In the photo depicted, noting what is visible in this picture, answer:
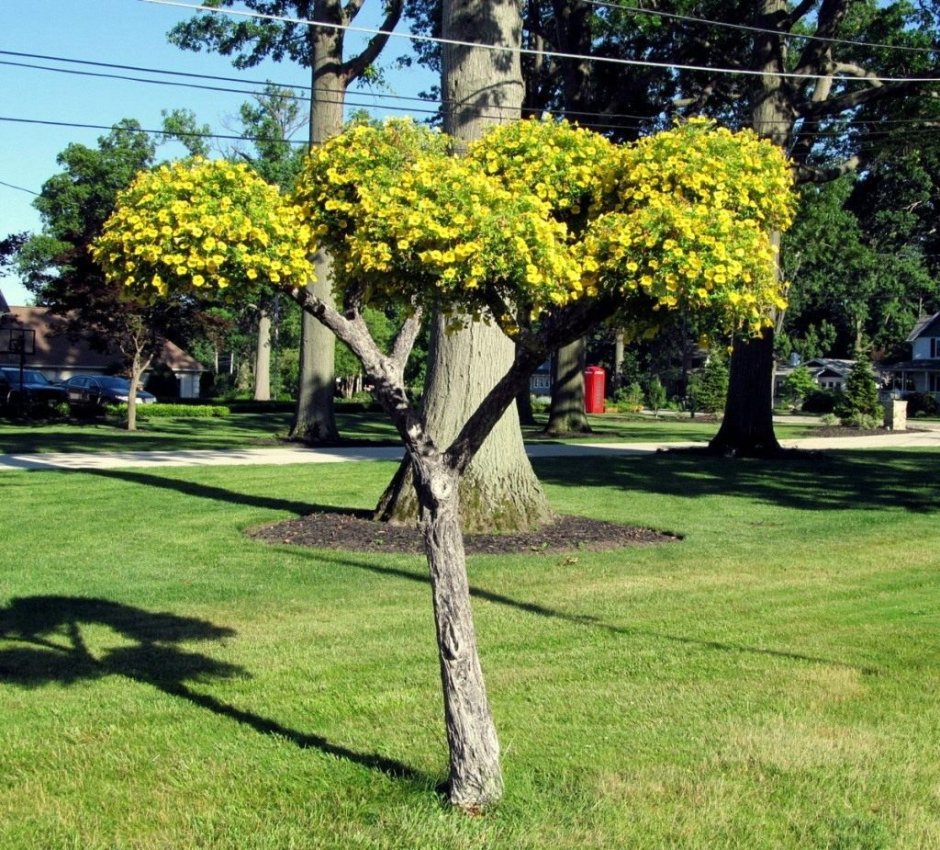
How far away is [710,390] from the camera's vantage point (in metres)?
45.7

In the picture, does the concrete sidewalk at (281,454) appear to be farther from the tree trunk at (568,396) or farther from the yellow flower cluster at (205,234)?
the yellow flower cluster at (205,234)

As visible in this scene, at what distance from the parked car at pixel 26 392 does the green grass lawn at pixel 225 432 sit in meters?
1.30

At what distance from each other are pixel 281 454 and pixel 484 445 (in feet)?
34.8

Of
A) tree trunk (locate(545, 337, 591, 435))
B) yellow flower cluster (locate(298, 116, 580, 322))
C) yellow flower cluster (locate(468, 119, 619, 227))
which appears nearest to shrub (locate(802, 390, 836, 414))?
tree trunk (locate(545, 337, 591, 435))

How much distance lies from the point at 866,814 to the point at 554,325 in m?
2.32

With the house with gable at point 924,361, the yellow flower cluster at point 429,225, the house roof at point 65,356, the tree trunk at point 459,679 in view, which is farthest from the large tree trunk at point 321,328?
the house with gable at point 924,361

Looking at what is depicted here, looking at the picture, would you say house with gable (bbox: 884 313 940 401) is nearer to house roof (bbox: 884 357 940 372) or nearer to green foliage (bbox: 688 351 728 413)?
house roof (bbox: 884 357 940 372)

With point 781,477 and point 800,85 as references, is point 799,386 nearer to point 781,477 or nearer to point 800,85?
point 800,85

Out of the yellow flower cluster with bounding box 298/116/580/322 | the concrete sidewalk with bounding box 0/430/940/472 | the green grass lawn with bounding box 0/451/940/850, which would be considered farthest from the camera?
the concrete sidewalk with bounding box 0/430/940/472

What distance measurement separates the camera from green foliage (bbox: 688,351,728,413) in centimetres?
4519

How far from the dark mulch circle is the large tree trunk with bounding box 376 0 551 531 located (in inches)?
11.7

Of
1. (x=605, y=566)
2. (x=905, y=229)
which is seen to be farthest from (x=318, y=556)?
(x=905, y=229)

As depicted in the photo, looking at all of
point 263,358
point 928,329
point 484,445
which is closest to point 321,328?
point 484,445

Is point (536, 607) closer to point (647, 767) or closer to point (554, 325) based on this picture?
point (647, 767)
